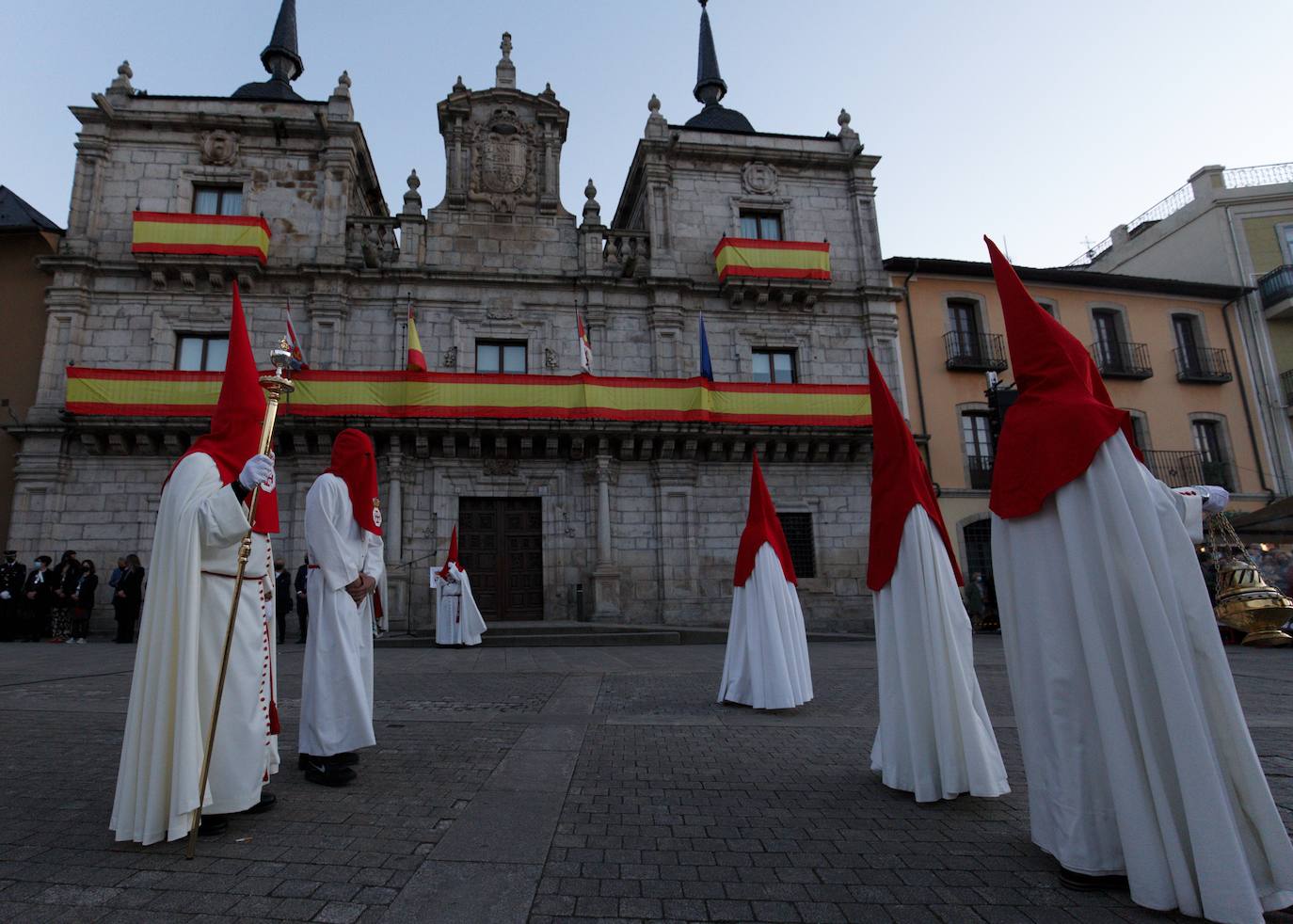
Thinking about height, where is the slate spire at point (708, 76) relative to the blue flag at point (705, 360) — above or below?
above

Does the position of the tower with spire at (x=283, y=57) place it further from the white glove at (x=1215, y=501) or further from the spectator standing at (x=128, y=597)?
the white glove at (x=1215, y=501)

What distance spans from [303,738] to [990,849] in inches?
143

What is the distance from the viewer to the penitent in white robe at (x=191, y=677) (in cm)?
298

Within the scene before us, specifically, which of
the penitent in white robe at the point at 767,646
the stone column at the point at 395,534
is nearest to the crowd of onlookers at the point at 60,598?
the stone column at the point at 395,534

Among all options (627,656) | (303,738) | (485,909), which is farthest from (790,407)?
(485,909)

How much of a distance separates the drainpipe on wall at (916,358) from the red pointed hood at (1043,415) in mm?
17116

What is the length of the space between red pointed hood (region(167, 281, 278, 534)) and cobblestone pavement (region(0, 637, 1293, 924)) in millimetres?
1562

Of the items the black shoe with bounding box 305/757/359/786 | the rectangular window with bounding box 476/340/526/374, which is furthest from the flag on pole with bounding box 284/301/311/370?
the black shoe with bounding box 305/757/359/786

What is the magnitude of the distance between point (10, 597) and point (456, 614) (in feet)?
29.4

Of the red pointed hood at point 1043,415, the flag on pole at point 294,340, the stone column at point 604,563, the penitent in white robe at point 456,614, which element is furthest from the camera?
the stone column at point 604,563

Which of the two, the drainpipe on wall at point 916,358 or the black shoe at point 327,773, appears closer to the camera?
the black shoe at point 327,773

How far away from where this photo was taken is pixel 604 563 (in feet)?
55.3

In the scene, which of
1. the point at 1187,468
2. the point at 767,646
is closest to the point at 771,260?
the point at 1187,468

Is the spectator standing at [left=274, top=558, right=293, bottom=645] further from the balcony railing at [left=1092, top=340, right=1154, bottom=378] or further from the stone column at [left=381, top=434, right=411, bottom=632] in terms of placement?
the balcony railing at [left=1092, top=340, right=1154, bottom=378]
